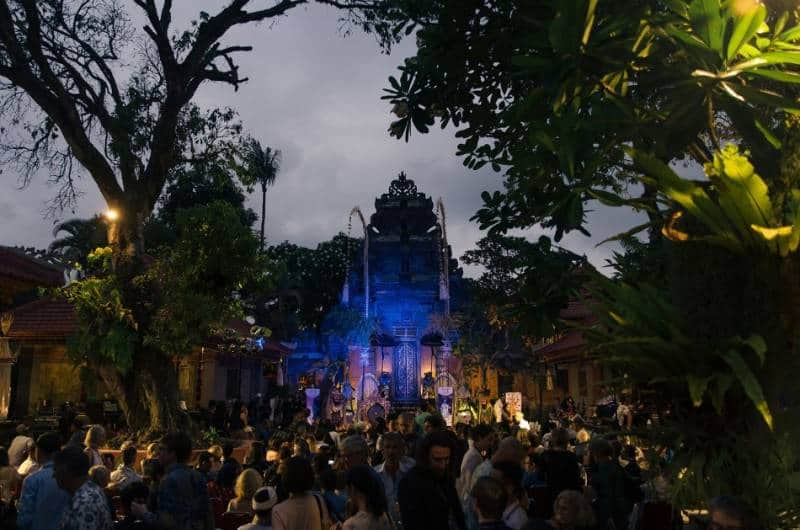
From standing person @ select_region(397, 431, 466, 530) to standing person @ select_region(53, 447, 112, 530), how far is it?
6.67 ft

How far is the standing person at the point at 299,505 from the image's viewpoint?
15.1 feet

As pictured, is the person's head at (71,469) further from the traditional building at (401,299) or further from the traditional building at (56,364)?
the traditional building at (401,299)

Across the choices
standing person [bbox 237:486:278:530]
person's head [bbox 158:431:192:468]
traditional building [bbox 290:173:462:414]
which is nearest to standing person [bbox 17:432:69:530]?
person's head [bbox 158:431:192:468]

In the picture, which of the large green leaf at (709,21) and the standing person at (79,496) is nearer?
the large green leaf at (709,21)

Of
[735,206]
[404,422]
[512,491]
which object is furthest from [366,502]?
[404,422]

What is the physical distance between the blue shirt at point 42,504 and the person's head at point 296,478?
173 cm

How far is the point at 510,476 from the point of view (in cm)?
515

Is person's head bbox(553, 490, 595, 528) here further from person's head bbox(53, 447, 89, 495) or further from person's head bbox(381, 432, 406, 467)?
person's head bbox(53, 447, 89, 495)

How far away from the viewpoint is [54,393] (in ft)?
77.2

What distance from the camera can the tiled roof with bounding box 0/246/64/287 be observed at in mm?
8961

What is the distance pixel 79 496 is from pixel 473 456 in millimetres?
3763

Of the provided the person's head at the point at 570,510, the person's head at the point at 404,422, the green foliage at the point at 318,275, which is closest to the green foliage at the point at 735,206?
the person's head at the point at 570,510

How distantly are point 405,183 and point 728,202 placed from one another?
5216cm

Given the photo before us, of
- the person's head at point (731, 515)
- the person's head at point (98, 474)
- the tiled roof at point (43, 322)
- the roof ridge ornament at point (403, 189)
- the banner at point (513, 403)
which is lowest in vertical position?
the person's head at point (98, 474)
